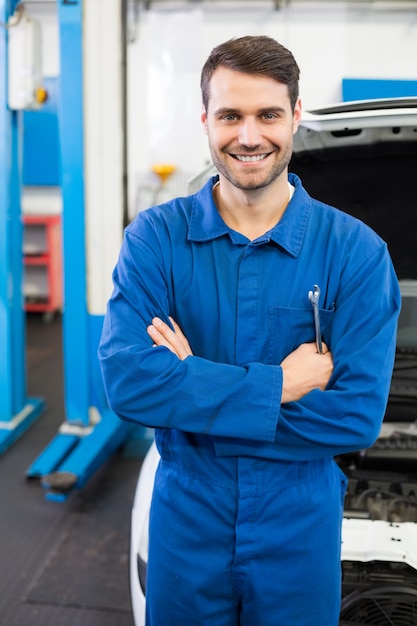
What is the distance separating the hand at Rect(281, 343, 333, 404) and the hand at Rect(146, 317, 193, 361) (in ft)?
0.68

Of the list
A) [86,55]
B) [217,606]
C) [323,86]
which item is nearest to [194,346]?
[217,606]

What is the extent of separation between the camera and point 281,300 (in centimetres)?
130

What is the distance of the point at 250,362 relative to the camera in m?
1.32

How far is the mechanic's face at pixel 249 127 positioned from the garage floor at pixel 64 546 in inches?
66.3

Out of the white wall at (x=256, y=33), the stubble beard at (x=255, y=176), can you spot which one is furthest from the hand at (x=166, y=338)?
the white wall at (x=256, y=33)

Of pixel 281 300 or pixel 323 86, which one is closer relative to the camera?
pixel 281 300

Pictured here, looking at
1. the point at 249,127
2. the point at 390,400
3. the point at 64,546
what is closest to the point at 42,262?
the point at 64,546

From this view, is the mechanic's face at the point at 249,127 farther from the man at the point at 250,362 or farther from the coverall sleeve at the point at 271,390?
the coverall sleeve at the point at 271,390

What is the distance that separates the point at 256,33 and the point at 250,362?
4892mm

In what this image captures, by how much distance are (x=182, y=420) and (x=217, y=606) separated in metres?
0.42

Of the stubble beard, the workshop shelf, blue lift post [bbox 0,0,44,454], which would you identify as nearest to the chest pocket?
the stubble beard

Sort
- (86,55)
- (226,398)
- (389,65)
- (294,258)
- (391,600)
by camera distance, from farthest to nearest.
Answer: (389,65), (86,55), (391,600), (294,258), (226,398)

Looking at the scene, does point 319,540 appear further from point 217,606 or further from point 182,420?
point 182,420

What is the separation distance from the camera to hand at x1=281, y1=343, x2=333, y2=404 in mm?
1244
